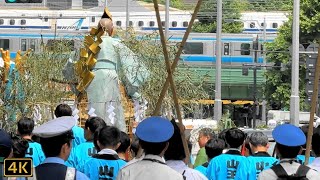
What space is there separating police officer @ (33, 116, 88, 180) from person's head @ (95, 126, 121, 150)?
8.06 feet

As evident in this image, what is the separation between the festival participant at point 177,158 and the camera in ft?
25.5

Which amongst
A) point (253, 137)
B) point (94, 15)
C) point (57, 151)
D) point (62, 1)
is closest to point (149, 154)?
point (57, 151)

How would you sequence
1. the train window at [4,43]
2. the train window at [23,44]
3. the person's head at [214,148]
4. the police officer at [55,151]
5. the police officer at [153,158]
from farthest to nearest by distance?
the train window at [4,43]
the train window at [23,44]
the person's head at [214,148]
the police officer at [153,158]
the police officer at [55,151]

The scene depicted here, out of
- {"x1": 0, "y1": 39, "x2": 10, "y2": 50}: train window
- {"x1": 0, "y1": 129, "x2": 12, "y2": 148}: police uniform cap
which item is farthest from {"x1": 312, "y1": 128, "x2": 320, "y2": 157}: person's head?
{"x1": 0, "y1": 39, "x2": 10, "y2": 50}: train window

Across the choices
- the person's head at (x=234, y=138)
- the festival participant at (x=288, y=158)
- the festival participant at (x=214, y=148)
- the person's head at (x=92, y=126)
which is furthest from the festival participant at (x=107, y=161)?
the festival participant at (x=288, y=158)

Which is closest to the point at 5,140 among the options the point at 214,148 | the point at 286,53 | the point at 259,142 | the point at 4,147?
the point at 4,147

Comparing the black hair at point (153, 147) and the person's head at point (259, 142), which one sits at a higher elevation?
the black hair at point (153, 147)

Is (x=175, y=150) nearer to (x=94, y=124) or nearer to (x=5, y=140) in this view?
(x=5, y=140)

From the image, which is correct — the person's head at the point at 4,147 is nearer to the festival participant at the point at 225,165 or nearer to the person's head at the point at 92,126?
the festival participant at the point at 225,165

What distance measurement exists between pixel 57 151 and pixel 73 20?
197 feet

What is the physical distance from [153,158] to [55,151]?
67 cm

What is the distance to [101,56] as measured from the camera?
14.3 m

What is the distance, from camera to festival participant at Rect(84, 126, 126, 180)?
945 centimetres

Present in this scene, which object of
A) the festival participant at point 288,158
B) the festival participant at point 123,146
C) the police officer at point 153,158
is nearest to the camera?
the police officer at point 153,158
